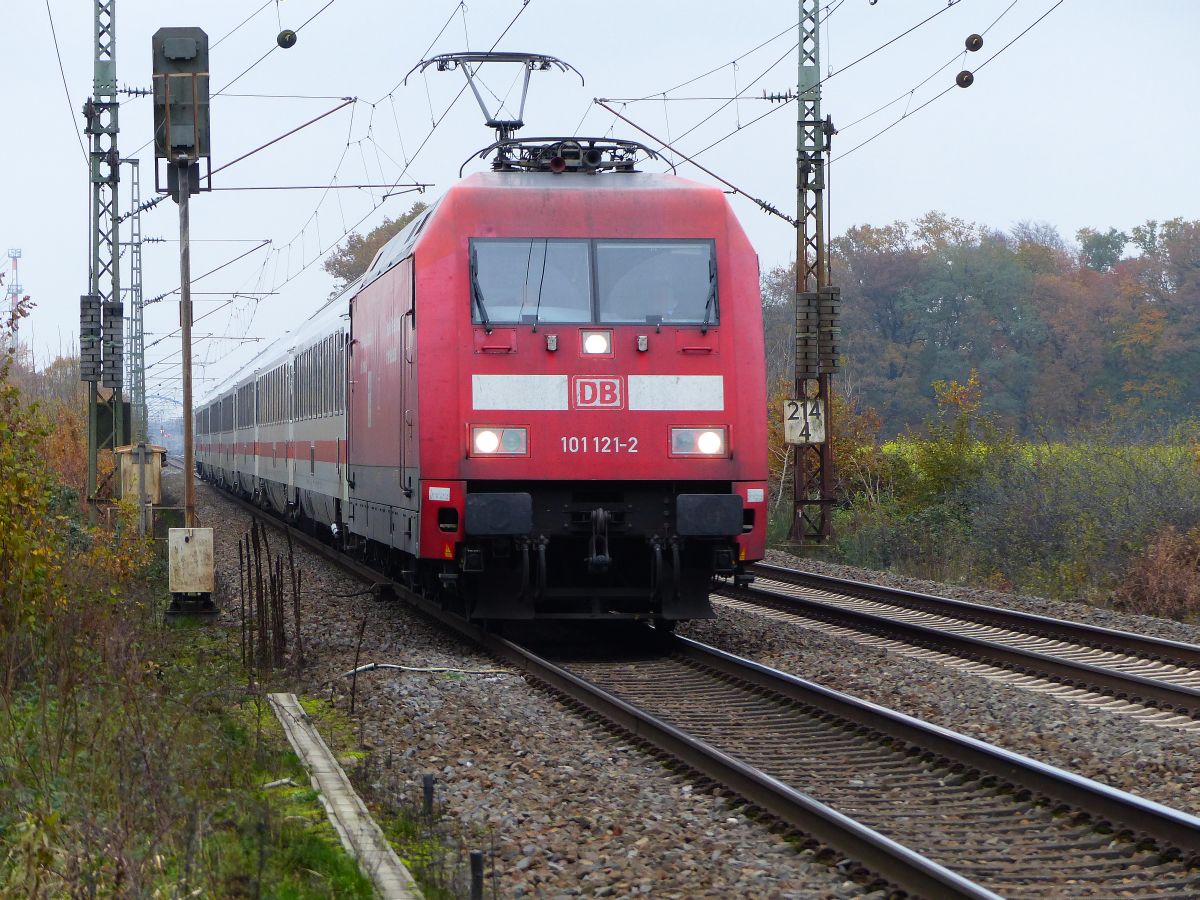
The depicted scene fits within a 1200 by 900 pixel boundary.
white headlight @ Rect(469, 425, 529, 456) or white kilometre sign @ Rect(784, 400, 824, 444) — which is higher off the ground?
white kilometre sign @ Rect(784, 400, 824, 444)

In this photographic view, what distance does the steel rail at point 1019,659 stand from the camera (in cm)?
912

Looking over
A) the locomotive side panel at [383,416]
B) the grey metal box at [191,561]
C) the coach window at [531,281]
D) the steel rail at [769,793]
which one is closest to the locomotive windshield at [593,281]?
the coach window at [531,281]

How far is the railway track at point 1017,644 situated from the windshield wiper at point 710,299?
3.03 m

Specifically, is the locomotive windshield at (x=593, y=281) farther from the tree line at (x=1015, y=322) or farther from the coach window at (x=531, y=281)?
the tree line at (x=1015, y=322)

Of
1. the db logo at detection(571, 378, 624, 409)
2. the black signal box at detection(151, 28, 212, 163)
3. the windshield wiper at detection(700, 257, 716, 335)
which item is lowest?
the db logo at detection(571, 378, 624, 409)

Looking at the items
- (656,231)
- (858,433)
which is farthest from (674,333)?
(858,433)

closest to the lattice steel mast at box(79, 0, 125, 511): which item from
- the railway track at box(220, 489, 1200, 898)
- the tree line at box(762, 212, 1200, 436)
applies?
the railway track at box(220, 489, 1200, 898)

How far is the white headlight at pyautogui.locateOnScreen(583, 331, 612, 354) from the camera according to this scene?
424 inches

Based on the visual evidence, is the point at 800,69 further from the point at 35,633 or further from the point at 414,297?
the point at 35,633

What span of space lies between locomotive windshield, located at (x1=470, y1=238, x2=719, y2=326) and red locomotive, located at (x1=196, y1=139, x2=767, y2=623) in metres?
0.01

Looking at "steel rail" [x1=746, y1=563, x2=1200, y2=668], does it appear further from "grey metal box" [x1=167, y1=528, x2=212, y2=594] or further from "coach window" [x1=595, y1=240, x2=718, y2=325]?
"grey metal box" [x1=167, y1=528, x2=212, y2=594]

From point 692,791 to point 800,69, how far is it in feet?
59.9

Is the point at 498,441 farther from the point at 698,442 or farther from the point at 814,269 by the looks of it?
the point at 814,269

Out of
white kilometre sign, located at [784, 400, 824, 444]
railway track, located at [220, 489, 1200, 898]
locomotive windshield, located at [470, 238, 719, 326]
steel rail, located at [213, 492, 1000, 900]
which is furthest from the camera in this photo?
white kilometre sign, located at [784, 400, 824, 444]
